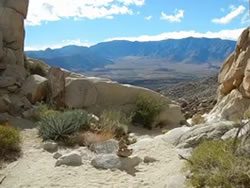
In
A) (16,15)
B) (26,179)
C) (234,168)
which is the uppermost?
(16,15)

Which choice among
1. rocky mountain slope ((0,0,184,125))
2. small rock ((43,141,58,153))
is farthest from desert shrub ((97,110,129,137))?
rocky mountain slope ((0,0,184,125))

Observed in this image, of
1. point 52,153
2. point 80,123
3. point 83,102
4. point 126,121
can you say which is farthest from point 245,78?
point 52,153

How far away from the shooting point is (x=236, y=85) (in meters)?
21.1

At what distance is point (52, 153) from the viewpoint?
42.8 feet

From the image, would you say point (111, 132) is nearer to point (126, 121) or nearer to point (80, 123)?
point (80, 123)

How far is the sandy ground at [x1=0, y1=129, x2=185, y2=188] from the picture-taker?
1032 cm

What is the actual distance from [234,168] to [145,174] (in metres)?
3.04

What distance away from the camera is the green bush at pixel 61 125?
1430 centimetres

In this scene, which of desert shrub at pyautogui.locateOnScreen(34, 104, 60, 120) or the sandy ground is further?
desert shrub at pyautogui.locateOnScreen(34, 104, 60, 120)

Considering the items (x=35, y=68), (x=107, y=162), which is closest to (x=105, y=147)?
(x=107, y=162)

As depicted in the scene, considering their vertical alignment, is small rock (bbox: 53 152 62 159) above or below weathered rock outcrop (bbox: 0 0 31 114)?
below

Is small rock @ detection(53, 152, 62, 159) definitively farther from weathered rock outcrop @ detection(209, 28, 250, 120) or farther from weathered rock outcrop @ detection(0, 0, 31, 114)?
weathered rock outcrop @ detection(209, 28, 250, 120)

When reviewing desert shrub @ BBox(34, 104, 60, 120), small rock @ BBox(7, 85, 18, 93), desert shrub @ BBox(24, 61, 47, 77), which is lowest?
desert shrub @ BBox(34, 104, 60, 120)

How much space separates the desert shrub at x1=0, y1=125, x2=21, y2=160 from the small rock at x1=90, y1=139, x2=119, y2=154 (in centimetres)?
208
